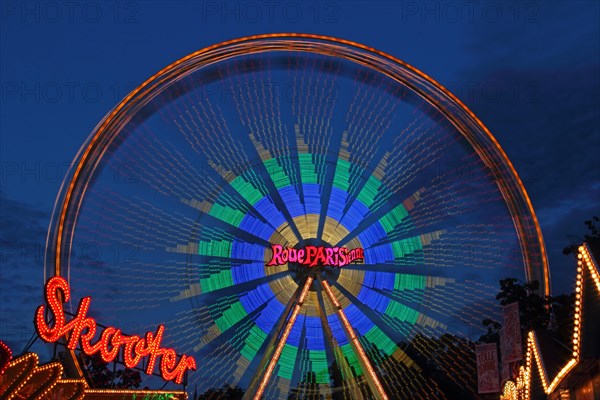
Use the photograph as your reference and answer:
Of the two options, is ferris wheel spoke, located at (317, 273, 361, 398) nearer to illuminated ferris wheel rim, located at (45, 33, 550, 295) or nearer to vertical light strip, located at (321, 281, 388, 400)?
vertical light strip, located at (321, 281, 388, 400)

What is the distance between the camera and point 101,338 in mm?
25109

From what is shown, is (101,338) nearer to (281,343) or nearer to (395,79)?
(281,343)

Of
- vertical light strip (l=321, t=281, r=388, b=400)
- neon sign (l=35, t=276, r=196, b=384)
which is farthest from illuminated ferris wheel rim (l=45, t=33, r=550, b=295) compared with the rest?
vertical light strip (l=321, t=281, r=388, b=400)

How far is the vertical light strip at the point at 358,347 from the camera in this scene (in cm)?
2445

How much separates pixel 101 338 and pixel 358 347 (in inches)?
292

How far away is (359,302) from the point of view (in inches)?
1049

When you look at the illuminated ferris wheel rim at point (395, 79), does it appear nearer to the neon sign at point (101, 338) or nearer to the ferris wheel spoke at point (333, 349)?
the neon sign at point (101, 338)

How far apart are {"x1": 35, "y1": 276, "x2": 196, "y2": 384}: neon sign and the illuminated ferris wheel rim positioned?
3762 mm

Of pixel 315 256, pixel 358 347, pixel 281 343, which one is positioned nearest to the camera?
pixel 281 343

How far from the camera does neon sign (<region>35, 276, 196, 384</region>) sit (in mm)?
21562

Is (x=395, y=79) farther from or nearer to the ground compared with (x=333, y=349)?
farther from the ground

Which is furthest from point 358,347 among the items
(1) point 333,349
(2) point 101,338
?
(2) point 101,338

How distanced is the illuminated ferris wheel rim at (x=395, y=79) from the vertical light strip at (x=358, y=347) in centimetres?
550

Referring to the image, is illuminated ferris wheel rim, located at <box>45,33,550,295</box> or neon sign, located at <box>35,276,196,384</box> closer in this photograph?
neon sign, located at <box>35,276,196,384</box>
